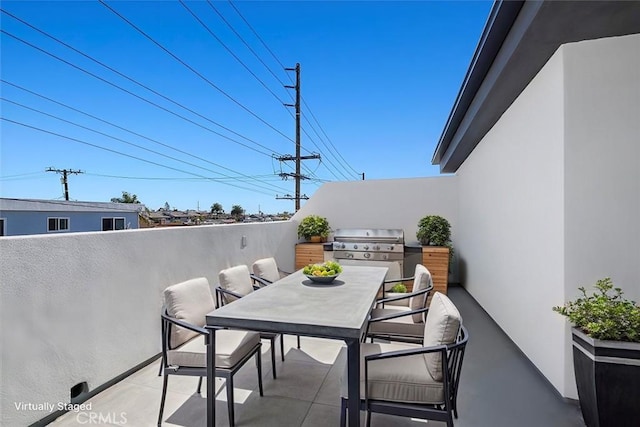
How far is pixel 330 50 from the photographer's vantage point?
23.1 feet

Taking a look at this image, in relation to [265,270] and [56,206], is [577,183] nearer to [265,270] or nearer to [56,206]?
[265,270]

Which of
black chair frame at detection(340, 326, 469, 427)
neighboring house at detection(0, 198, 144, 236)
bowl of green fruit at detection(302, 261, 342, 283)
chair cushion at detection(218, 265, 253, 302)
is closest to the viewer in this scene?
black chair frame at detection(340, 326, 469, 427)

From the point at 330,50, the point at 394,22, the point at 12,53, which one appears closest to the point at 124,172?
the point at 12,53

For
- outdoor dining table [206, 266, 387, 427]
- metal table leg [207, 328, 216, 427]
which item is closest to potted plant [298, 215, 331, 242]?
outdoor dining table [206, 266, 387, 427]

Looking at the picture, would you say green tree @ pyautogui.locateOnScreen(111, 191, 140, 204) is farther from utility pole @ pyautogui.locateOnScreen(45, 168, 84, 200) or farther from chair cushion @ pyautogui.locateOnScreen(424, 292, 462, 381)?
chair cushion @ pyautogui.locateOnScreen(424, 292, 462, 381)

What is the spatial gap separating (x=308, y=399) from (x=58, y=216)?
1842 cm

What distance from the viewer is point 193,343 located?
2.12 m

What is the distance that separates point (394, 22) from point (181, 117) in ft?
38.1

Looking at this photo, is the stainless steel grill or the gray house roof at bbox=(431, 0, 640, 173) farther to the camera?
the stainless steel grill

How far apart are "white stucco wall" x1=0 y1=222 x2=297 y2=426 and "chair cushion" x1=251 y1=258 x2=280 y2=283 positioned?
709 mm

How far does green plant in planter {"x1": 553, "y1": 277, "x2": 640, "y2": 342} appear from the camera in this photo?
1.69m

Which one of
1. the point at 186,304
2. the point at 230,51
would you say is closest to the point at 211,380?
the point at 186,304

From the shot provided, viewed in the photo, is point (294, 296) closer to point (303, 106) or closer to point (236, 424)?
point (236, 424)

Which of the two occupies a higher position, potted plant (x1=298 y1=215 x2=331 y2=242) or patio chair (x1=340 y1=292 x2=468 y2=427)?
potted plant (x1=298 y1=215 x2=331 y2=242)
